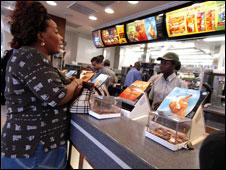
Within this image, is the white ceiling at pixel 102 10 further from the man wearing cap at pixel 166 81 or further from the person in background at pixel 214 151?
the person in background at pixel 214 151

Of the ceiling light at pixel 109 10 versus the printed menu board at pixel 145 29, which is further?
the ceiling light at pixel 109 10

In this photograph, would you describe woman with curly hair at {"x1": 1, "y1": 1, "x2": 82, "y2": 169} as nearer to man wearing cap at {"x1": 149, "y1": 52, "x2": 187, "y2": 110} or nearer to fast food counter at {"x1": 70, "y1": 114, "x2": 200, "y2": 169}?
fast food counter at {"x1": 70, "y1": 114, "x2": 200, "y2": 169}

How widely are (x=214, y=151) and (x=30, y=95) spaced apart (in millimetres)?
949

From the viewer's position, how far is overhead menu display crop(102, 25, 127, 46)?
459 centimetres

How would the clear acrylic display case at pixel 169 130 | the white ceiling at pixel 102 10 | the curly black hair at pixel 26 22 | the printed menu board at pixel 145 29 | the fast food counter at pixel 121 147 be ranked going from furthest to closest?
the white ceiling at pixel 102 10
the printed menu board at pixel 145 29
the curly black hair at pixel 26 22
the clear acrylic display case at pixel 169 130
the fast food counter at pixel 121 147

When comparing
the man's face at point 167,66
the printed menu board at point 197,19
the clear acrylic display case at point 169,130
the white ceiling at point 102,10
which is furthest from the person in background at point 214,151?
the white ceiling at point 102,10

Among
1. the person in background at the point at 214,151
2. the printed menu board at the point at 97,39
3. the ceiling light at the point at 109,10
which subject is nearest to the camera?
the person in background at the point at 214,151

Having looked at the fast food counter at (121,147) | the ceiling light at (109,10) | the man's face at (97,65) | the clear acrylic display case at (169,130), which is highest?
the ceiling light at (109,10)

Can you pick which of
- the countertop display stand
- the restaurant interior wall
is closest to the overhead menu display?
the restaurant interior wall

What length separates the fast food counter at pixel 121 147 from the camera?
814 millimetres

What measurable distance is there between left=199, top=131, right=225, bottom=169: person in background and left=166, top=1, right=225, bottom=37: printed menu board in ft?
9.18

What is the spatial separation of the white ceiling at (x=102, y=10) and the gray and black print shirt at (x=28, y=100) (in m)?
3.14

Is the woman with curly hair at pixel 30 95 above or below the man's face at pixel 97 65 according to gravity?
below

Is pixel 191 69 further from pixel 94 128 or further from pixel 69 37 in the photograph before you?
pixel 69 37
